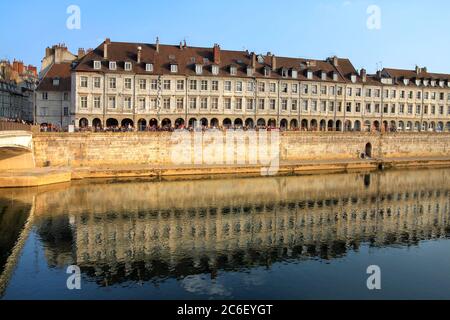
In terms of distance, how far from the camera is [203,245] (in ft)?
79.6

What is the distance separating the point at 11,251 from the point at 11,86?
65.6 metres

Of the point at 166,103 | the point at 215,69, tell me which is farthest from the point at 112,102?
the point at 215,69

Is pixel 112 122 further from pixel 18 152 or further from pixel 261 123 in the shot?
pixel 261 123

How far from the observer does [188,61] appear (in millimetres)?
57375

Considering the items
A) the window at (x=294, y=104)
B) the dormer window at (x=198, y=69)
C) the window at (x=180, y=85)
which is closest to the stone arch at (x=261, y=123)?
the window at (x=294, y=104)

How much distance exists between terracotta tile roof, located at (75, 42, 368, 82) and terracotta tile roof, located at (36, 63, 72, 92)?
22.5 feet

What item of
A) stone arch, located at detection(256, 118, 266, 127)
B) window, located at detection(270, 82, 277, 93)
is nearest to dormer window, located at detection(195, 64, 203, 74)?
window, located at detection(270, 82, 277, 93)

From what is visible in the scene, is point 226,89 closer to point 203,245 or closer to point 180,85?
point 180,85

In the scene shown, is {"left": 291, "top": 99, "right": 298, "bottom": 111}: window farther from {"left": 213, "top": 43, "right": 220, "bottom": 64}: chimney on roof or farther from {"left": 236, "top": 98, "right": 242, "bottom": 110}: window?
{"left": 213, "top": 43, "right": 220, "bottom": 64}: chimney on roof

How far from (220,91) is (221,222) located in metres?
30.3

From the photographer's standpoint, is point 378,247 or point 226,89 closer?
point 378,247
